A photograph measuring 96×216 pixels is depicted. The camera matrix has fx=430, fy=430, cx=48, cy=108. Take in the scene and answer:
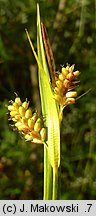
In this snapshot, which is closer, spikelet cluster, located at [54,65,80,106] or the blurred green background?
spikelet cluster, located at [54,65,80,106]

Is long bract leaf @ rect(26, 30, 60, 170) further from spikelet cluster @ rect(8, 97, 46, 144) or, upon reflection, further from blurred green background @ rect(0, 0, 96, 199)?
blurred green background @ rect(0, 0, 96, 199)

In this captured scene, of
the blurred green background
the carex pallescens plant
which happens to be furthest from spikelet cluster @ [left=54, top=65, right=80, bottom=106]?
the blurred green background

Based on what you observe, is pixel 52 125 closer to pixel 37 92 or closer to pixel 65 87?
pixel 65 87

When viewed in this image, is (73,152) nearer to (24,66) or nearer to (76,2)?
(24,66)

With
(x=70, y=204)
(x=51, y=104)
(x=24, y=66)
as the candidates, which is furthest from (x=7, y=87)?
(x=51, y=104)

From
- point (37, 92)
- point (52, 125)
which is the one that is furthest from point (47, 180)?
point (37, 92)

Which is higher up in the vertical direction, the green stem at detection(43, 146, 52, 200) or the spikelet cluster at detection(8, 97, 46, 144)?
the spikelet cluster at detection(8, 97, 46, 144)

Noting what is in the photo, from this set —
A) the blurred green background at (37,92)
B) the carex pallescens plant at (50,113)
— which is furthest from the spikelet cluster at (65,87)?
the blurred green background at (37,92)
